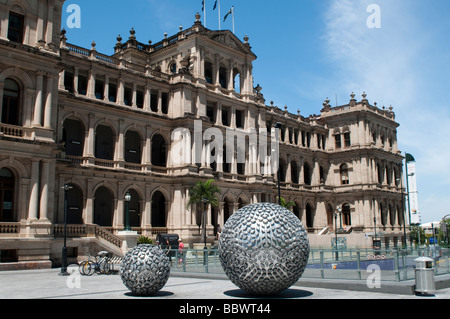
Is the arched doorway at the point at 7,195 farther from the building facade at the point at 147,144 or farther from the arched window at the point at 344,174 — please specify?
the arched window at the point at 344,174

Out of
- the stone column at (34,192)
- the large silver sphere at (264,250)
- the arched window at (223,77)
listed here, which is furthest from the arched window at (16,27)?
the arched window at (223,77)

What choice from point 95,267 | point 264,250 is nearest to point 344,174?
point 95,267

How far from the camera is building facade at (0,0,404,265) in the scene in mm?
25969

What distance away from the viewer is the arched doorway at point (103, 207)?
3875 centimetres

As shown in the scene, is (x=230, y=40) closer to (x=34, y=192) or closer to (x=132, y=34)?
(x=132, y=34)

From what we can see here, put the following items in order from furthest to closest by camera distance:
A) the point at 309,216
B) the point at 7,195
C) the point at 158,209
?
the point at 309,216, the point at 158,209, the point at 7,195

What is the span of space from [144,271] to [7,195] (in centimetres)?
1647

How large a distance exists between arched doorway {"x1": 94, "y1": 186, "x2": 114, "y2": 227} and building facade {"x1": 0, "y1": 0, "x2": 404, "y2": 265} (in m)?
0.11

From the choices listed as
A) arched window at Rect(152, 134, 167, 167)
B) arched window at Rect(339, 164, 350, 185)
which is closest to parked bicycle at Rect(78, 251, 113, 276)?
arched window at Rect(152, 134, 167, 167)

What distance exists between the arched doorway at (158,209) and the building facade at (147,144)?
0.35ft

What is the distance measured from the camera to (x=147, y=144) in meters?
39.8

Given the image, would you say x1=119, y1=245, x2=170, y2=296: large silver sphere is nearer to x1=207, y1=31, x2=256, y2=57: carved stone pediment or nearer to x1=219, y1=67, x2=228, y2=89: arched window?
x1=207, y1=31, x2=256, y2=57: carved stone pediment
